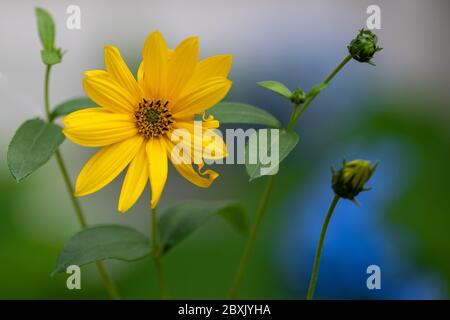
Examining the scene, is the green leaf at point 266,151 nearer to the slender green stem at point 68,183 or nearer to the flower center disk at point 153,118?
the flower center disk at point 153,118

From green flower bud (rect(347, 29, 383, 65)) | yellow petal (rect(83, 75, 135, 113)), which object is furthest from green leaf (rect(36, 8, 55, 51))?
green flower bud (rect(347, 29, 383, 65))

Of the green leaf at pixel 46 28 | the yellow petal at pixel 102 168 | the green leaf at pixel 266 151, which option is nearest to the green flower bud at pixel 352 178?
the green leaf at pixel 266 151

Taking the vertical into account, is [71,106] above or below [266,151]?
above

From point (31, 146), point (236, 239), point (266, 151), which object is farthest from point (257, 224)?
point (236, 239)

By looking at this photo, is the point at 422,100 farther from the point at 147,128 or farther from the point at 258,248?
the point at 147,128

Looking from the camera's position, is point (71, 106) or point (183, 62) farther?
point (71, 106)

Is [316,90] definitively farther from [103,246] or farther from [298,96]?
[103,246]
